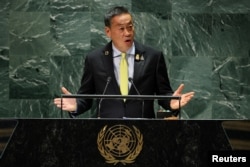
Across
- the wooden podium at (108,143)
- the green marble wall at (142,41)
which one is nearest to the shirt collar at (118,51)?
the wooden podium at (108,143)

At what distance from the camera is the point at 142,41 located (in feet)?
19.2

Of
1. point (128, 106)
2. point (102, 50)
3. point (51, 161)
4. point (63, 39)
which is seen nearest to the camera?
point (51, 161)

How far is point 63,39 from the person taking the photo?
5844 millimetres

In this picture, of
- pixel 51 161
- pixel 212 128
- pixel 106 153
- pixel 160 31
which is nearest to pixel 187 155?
pixel 212 128

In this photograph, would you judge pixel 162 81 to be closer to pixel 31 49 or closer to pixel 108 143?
pixel 108 143

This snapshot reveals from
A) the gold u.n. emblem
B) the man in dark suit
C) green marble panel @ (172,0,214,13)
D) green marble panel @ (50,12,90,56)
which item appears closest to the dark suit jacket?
the man in dark suit

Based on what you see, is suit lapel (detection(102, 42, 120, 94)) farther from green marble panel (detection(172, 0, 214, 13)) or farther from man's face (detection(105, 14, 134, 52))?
green marble panel (detection(172, 0, 214, 13))

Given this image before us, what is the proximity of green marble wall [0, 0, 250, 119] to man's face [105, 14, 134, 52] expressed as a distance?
74.4 inches

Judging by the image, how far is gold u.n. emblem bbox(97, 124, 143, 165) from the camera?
260 cm

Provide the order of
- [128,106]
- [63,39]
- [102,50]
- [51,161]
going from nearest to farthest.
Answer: [51,161]
[128,106]
[102,50]
[63,39]

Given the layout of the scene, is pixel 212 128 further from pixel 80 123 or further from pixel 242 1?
pixel 242 1

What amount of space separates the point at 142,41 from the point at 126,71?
6.52 ft

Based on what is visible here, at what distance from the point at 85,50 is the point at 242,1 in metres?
1.78

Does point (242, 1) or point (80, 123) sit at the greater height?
point (242, 1)
